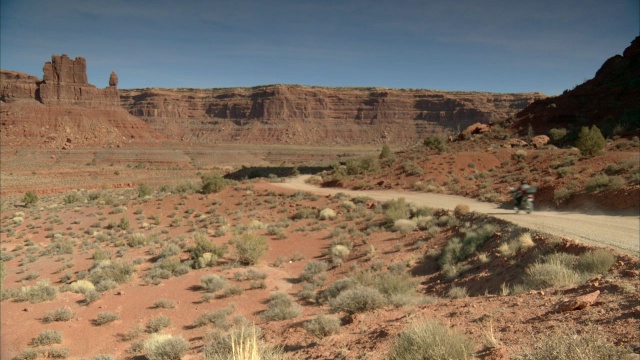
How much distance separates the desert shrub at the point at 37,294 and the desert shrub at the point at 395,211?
1128 cm

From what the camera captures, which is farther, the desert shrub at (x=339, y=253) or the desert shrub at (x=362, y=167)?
the desert shrub at (x=362, y=167)

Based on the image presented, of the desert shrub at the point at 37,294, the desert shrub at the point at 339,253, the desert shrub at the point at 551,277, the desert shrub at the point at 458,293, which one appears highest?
the desert shrub at the point at 551,277

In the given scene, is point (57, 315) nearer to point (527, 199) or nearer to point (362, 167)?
point (527, 199)

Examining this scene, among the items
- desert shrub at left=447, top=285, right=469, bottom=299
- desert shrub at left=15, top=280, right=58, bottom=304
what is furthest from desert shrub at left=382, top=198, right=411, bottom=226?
desert shrub at left=15, top=280, right=58, bottom=304

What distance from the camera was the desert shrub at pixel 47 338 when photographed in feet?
28.1

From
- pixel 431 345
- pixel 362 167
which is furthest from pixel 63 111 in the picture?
pixel 431 345

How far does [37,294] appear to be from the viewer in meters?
11.3

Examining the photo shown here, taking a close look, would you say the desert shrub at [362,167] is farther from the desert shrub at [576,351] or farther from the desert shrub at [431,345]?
the desert shrub at [576,351]

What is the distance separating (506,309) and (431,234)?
26.4 ft

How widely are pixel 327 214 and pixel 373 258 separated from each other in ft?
20.8

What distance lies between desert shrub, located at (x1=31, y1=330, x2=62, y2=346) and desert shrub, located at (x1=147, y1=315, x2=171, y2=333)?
174 cm

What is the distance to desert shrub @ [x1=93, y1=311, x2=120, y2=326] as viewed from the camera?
966 centimetres

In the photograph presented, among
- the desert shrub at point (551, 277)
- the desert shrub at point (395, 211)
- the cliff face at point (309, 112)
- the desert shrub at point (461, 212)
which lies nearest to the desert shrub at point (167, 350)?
the desert shrub at point (551, 277)

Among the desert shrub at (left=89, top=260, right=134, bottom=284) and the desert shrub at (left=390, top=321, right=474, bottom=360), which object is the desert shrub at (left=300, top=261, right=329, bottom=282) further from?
the desert shrub at (left=390, top=321, right=474, bottom=360)
